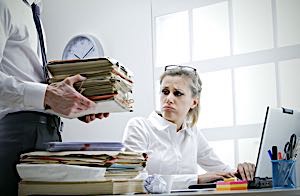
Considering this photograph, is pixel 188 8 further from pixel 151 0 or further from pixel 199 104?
pixel 199 104

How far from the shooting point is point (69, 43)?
3.88m

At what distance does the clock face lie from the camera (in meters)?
3.71

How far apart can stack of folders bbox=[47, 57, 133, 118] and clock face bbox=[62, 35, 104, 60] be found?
2.23 metres

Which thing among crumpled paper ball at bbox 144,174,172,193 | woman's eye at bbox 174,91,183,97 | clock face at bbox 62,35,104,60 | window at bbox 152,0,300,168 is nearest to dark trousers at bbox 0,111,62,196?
crumpled paper ball at bbox 144,174,172,193

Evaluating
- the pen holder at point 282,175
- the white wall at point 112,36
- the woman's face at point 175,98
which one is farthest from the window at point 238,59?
the pen holder at point 282,175

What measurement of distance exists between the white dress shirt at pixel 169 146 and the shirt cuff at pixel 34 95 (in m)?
1.18

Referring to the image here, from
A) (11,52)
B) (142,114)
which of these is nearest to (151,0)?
(142,114)

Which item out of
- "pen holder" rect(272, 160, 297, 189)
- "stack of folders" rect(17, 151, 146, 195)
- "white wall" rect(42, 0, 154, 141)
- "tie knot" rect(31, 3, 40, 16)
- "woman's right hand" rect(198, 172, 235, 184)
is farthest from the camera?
"white wall" rect(42, 0, 154, 141)

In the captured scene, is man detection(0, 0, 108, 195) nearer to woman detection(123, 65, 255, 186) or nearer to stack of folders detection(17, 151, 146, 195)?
stack of folders detection(17, 151, 146, 195)

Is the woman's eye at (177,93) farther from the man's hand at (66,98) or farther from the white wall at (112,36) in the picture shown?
the man's hand at (66,98)

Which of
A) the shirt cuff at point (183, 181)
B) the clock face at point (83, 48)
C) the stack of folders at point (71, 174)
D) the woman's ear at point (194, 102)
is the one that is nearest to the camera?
the stack of folders at point (71, 174)

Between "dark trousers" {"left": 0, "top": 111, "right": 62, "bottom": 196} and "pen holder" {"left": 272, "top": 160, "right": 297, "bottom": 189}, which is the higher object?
"dark trousers" {"left": 0, "top": 111, "right": 62, "bottom": 196}

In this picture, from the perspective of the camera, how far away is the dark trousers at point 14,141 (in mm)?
1553

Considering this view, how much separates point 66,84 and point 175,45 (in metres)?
2.16
